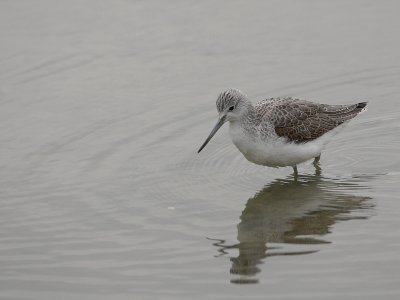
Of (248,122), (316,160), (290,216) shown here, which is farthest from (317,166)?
(290,216)

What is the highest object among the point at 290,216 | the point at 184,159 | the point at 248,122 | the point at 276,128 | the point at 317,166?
the point at 248,122

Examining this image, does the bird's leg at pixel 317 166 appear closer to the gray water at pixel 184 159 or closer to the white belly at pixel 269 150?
the gray water at pixel 184 159

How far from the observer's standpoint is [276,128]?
12.2 meters

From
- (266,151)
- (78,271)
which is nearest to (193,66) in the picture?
(266,151)

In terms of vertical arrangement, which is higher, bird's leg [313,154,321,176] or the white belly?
the white belly

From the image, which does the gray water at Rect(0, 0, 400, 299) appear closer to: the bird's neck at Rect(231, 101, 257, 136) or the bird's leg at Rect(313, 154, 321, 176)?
the bird's leg at Rect(313, 154, 321, 176)

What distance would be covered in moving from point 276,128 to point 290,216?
1.66m

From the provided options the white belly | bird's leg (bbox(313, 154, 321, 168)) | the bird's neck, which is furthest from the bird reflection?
the bird's neck

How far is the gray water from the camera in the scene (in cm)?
941

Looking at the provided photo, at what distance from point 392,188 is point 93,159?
4.47 meters

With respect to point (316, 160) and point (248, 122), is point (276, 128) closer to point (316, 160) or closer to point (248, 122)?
point (248, 122)

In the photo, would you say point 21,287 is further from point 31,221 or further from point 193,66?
point 193,66

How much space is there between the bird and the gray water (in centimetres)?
42

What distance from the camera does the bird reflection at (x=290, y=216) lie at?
983 centimetres
